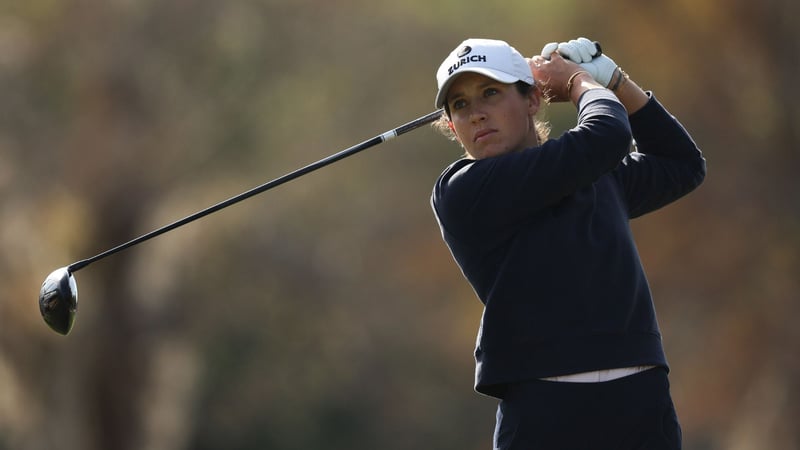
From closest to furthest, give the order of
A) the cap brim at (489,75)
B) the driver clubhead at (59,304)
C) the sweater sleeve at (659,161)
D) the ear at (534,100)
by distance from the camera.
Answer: the cap brim at (489,75), the ear at (534,100), the sweater sleeve at (659,161), the driver clubhead at (59,304)

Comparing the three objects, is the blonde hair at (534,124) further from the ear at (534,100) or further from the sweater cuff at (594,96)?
the sweater cuff at (594,96)

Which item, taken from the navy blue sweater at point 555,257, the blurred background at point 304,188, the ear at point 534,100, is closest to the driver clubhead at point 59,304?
the navy blue sweater at point 555,257

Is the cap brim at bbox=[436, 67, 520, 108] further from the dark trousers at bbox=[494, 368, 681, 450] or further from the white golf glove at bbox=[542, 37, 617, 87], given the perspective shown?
the dark trousers at bbox=[494, 368, 681, 450]

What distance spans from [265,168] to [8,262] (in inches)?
91.1

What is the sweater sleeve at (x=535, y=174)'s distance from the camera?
98.8 inches

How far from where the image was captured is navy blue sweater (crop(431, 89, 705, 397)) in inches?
98.1

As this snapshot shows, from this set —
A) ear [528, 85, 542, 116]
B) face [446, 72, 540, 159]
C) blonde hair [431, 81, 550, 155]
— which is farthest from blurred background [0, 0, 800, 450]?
face [446, 72, 540, 159]

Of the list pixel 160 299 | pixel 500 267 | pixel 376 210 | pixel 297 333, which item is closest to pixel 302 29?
pixel 376 210

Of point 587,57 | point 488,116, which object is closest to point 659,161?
point 587,57

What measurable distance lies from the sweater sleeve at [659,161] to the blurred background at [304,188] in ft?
21.8

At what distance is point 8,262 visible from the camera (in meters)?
10.8

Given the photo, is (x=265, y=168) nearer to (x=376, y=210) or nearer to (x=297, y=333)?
(x=376, y=210)

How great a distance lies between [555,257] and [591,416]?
307mm

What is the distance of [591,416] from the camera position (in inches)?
98.1
